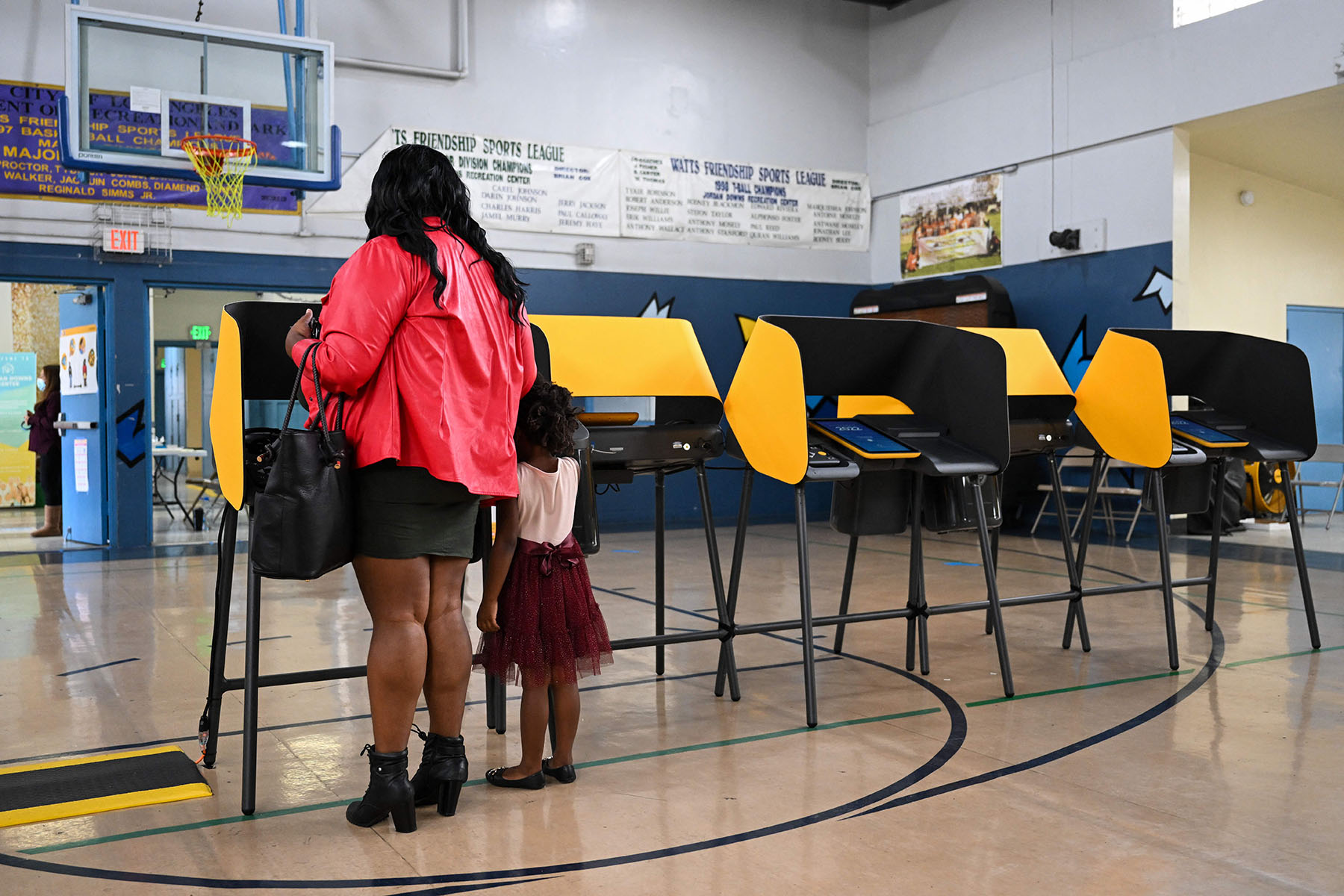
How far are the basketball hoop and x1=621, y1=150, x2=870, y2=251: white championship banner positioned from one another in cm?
348

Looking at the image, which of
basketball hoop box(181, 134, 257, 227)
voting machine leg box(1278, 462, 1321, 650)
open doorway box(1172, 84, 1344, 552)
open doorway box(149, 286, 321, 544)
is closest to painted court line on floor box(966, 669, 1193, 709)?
voting machine leg box(1278, 462, 1321, 650)

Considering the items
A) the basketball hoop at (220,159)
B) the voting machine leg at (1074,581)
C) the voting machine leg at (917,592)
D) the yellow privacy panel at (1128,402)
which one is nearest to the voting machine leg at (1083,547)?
the voting machine leg at (1074,581)

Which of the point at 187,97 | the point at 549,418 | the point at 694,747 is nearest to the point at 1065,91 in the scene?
the point at 187,97

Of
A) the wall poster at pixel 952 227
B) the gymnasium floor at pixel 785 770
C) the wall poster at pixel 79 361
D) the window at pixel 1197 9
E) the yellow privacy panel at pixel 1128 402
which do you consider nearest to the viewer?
the gymnasium floor at pixel 785 770

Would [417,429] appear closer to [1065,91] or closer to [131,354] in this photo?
[131,354]

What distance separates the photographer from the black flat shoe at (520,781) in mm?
2598

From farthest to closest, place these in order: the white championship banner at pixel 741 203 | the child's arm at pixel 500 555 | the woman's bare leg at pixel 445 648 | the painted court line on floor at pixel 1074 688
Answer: the white championship banner at pixel 741 203 → the painted court line on floor at pixel 1074 688 → the child's arm at pixel 500 555 → the woman's bare leg at pixel 445 648

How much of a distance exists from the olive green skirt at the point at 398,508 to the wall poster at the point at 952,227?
7.90 metres

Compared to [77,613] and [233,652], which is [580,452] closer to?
[233,652]

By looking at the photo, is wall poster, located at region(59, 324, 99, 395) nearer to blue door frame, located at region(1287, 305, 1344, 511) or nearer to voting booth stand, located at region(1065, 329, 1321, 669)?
voting booth stand, located at region(1065, 329, 1321, 669)

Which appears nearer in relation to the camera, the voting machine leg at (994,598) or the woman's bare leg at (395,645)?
the woman's bare leg at (395,645)

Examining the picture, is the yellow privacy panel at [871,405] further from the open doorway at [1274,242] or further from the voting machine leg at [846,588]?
the open doorway at [1274,242]

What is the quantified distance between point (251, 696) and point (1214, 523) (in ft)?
11.6

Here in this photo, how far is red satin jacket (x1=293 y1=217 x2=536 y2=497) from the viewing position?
7.34 ft
